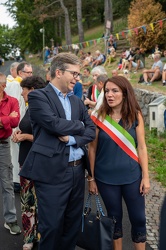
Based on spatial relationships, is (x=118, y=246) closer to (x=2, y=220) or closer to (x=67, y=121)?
(x=67, y=121)

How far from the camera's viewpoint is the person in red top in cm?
394

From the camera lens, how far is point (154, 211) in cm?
483

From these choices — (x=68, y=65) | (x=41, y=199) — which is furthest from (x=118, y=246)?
(x=68, y=65)

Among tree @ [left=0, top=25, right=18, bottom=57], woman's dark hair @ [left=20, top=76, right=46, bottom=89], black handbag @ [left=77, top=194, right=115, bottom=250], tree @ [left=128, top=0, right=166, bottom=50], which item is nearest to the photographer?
black handbag @ [left=77, top=194, right=115, bottom=250]

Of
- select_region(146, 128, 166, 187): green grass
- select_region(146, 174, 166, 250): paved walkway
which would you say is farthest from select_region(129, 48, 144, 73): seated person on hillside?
select_region(146, 174, 166, 250): paved walkway

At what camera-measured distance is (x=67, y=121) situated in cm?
289

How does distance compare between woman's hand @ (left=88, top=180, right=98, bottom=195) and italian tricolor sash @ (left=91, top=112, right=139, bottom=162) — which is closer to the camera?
italian tricolor sash @ (left=91, top=112, right=139, bottom=162)

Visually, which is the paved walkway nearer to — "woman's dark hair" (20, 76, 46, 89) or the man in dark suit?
the man in dark suit

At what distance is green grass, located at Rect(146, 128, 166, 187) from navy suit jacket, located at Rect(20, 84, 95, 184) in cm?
341

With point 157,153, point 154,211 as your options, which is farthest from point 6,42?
point 154,211

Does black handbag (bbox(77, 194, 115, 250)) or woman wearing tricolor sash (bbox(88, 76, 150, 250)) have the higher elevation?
woman wearing tricolor sash (bbox(88, 76, 150, 250))

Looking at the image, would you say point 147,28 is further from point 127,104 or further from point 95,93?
point 127,104

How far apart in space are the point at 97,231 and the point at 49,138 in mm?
967

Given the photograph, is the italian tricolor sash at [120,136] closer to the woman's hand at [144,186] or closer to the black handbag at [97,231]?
the woman's hand at [144,186]
